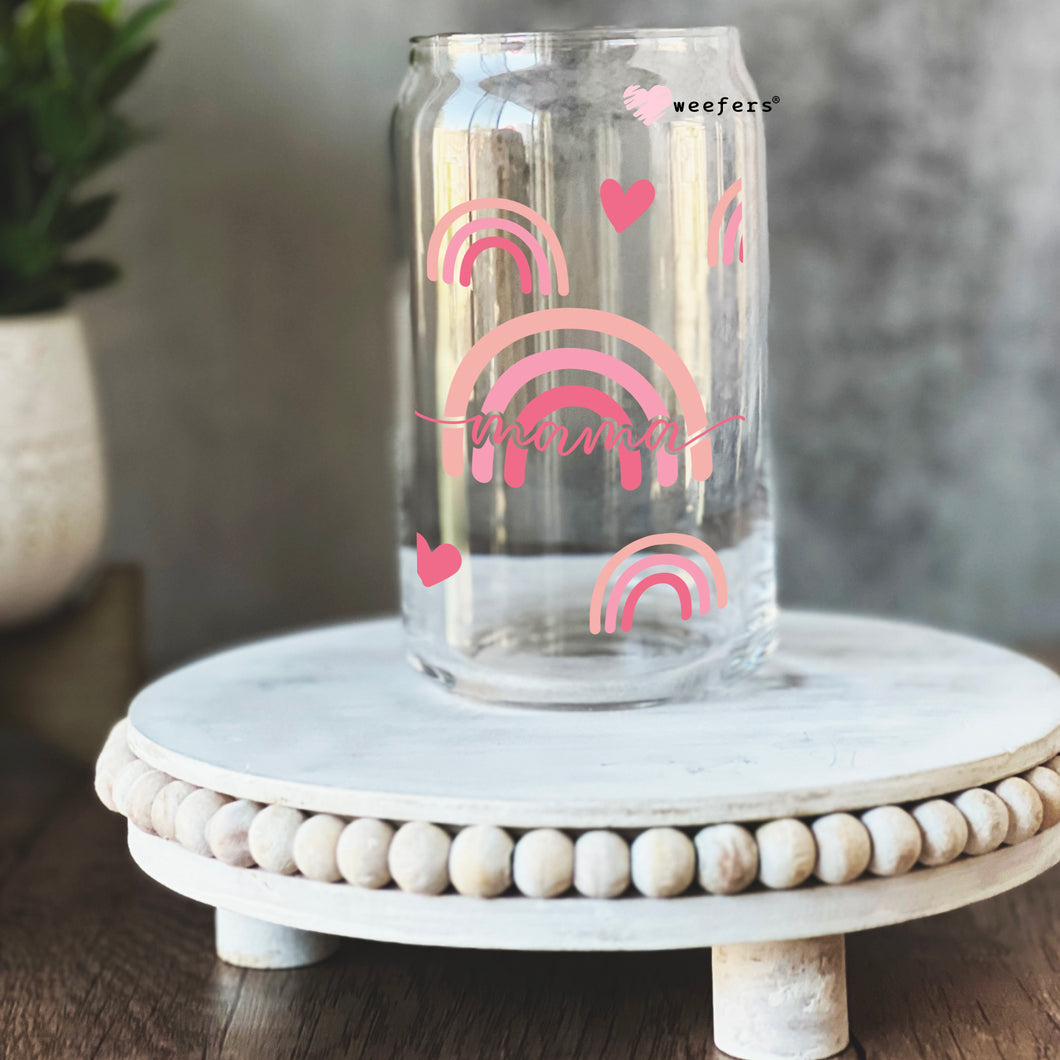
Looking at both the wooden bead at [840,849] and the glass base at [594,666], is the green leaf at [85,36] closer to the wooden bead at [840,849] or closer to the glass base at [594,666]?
the glass base at [594,666]

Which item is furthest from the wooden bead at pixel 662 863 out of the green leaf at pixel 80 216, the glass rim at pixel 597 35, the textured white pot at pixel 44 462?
the green leaf at pixel 80 216

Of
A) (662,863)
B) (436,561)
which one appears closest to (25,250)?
(436,561)

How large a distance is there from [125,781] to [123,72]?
0.64 meters

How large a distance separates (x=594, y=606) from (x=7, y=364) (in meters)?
0.54

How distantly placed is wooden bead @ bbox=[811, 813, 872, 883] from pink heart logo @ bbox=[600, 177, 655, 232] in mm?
271

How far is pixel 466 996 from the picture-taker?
0.59 meters

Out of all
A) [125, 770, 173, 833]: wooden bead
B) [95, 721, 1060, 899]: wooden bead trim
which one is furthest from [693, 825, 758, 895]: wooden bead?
[125, 770, 173, 833]: wooden bead

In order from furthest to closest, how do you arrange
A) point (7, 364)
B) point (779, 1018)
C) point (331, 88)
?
point (331, 88)
point (7, 364)
point (779, 1018)

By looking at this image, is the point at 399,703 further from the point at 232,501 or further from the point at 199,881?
the point at 232,501

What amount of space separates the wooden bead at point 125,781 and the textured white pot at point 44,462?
1.44ft

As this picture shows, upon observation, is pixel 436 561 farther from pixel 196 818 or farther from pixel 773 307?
pixel 773 307

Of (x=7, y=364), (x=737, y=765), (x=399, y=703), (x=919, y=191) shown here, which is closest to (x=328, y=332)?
(x=7, y=364)

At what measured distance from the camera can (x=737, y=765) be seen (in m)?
0.51

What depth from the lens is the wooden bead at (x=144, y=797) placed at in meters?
0.54
